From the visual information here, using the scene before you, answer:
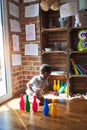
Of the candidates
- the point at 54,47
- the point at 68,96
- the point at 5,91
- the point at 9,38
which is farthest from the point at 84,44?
the point at 5,91

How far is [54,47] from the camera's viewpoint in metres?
2.95

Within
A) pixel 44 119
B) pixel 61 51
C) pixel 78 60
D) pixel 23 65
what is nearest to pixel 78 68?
pixel 78 60

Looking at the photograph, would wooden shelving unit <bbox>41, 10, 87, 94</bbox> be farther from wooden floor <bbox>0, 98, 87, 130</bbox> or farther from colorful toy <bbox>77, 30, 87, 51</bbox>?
wooden floor <bbox>0, 98, 87, 130</bbox>

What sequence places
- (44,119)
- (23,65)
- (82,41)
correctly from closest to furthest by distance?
(44,119) → (82,41) → (23,65)

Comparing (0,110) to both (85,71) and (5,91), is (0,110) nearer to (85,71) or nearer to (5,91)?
(5,91)

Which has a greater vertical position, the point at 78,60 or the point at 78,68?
the point at 78,60

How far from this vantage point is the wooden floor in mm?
1737

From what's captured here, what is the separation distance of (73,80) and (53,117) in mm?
1124

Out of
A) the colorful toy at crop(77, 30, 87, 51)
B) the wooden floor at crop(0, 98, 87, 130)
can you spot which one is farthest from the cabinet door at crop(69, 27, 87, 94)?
the wooden floor at crop(0, 98, 87, 130)

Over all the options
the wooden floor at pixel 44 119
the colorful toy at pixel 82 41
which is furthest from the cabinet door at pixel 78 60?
the wooden floor at pixel 44 119

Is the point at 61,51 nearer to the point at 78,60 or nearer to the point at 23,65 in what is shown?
the point at 78,60

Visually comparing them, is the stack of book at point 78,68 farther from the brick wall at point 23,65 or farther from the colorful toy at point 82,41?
the brick wall at point 23,65

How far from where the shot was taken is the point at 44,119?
1910mm

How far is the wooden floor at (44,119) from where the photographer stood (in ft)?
5.70
